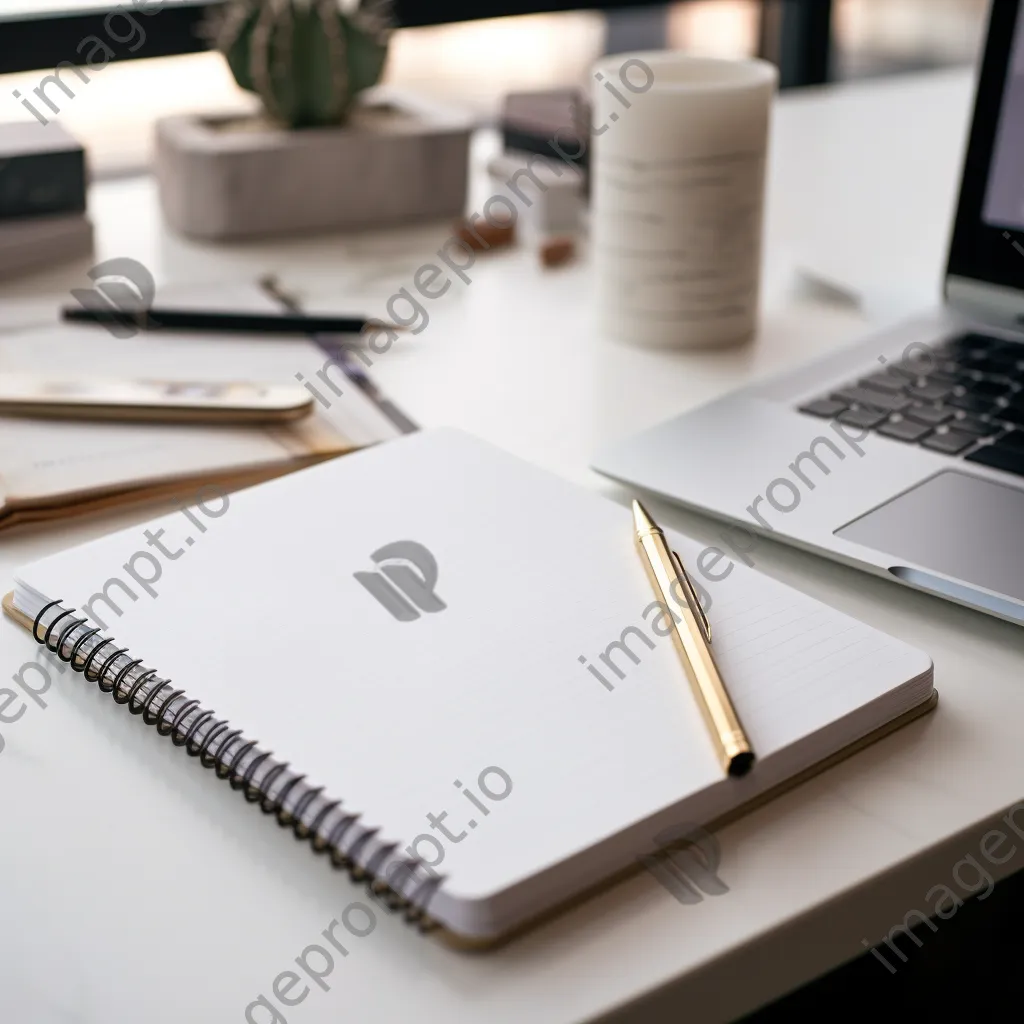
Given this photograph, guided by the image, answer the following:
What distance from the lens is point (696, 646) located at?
1.57 ft

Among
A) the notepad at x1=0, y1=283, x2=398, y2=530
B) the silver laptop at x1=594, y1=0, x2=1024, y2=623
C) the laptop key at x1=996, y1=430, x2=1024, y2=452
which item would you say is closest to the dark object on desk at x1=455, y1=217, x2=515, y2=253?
the notepad at x1=0, y1=283, x2=398, y2=530

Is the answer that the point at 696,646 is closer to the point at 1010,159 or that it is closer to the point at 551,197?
the point at 1010,159

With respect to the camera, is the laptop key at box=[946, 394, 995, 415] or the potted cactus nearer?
the laptop key at box=[946, 394, 995, 415]

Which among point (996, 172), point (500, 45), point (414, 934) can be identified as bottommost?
point (500, 45)

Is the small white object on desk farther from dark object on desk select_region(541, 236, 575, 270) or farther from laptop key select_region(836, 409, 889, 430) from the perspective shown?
laptop key select_region(836, 409, 889, 430)

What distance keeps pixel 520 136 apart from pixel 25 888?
2.63 ft

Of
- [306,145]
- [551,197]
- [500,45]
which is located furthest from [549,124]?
[500,45]

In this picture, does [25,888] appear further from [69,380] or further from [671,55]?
[671,55]

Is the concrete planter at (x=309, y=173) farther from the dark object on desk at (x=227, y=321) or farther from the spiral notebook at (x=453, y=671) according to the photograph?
the spiral notebook at (x=453, y=671)

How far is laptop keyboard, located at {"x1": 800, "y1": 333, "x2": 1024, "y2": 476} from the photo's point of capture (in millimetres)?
641

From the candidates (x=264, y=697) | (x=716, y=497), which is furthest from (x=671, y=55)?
(x=264, y=697)

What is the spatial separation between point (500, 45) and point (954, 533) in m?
3.00

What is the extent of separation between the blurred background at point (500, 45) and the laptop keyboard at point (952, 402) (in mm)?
746

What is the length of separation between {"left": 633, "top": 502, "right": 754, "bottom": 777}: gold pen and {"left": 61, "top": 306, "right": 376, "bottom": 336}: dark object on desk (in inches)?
12.3
